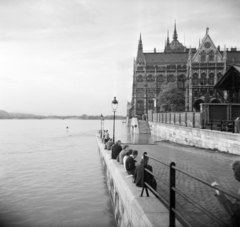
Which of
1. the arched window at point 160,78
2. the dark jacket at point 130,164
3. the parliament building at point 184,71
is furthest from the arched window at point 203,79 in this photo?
the dark jacket at point 130,164

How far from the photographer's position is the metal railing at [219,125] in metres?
20.0

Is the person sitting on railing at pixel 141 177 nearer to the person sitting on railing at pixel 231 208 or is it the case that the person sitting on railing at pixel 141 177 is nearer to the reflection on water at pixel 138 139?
the person sitting on railing at pixel 231 208

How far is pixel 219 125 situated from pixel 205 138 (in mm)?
1827

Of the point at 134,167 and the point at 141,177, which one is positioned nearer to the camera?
the point at 141,177

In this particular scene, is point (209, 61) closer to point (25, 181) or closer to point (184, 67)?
point (184, 67)

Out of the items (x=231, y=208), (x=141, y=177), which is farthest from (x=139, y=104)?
(x=231, y=208)

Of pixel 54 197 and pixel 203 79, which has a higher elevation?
pixel 203 79

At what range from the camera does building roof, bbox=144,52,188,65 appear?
98.8m

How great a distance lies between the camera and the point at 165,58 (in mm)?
100062

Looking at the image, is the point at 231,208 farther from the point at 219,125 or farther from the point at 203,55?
the point at 203,55

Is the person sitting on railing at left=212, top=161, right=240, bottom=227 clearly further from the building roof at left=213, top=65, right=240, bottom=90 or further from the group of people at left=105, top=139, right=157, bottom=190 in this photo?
the building roof at left=213, top=65, right=240, bottom=90

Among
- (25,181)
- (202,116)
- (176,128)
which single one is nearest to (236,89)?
(202,116)

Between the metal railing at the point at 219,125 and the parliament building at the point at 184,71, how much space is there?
49.3m

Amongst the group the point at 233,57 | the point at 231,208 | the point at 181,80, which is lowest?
the point at 231,208
